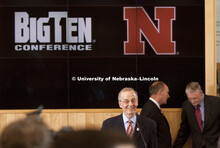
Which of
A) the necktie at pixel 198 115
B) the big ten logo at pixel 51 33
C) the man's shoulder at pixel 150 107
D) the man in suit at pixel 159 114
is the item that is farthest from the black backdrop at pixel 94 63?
the man's shoulder at pixel 150 107

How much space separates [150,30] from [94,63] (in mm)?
1032

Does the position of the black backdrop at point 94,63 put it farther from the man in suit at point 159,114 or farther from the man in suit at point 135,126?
the man in suit at point 135,126

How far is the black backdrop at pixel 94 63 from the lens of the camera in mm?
6172

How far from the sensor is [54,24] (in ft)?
20.4

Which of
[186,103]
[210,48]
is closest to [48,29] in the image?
[186,103]

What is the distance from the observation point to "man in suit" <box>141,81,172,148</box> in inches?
204

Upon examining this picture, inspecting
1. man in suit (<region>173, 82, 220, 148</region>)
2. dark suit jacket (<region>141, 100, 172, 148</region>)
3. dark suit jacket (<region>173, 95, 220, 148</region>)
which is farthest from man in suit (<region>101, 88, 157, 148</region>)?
dark suit jacket (<region>173, 95, 220, 148</region>)

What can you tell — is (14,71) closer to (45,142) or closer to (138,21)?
(138,21)

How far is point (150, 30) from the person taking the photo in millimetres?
6285

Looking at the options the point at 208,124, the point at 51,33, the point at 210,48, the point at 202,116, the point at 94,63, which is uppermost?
the point at 51,33

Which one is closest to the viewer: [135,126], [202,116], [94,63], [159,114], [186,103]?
[135,126]

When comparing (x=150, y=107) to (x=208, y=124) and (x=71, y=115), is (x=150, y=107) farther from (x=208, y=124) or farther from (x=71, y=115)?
(x=71, y=115)

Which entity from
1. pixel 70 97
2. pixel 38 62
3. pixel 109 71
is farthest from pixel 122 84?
pixel 38 62

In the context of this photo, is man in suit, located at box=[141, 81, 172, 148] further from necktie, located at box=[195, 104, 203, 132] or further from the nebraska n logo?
the nebraska n logo
